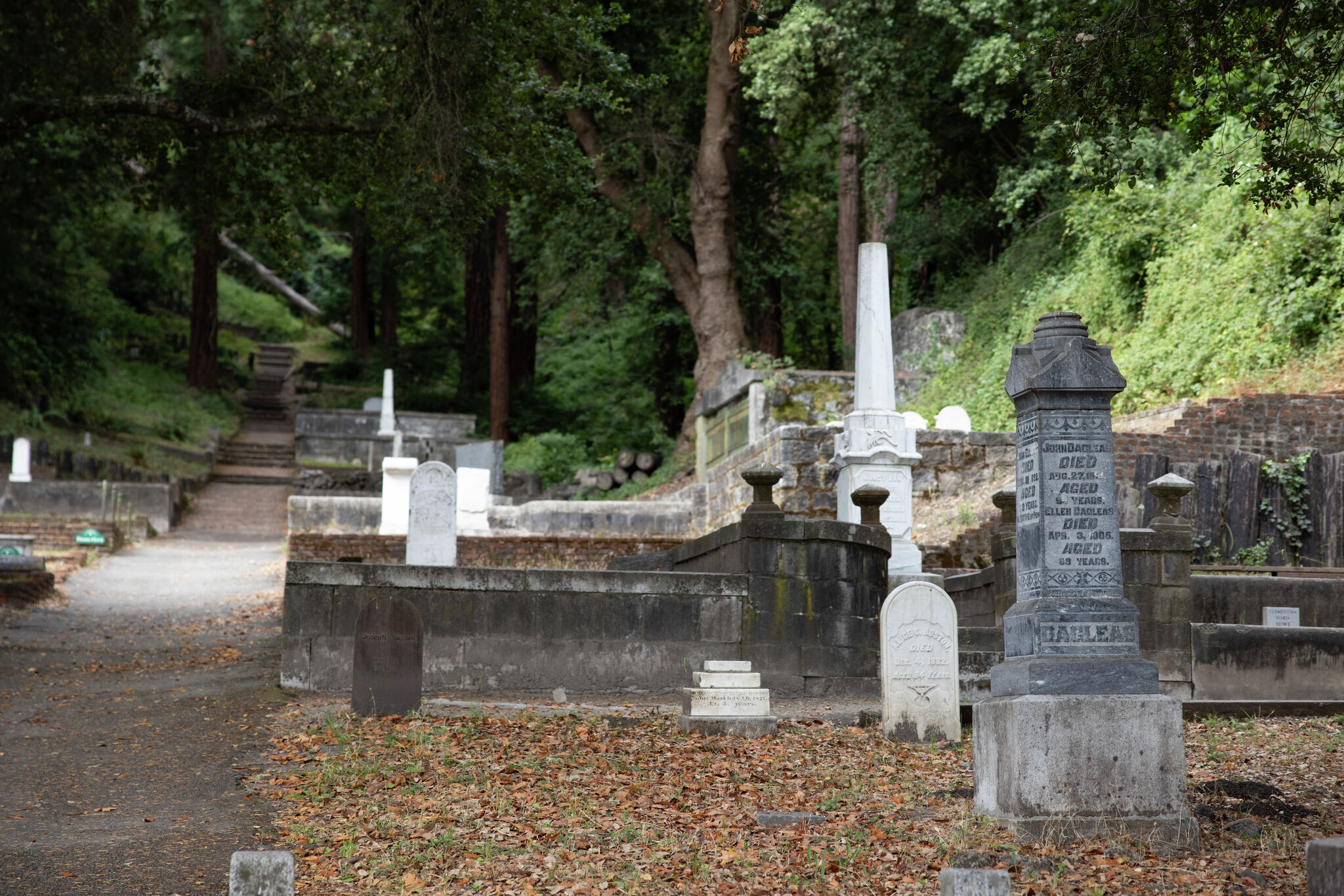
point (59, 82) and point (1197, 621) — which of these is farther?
point (59, 82)

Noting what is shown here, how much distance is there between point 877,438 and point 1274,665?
4798 mm

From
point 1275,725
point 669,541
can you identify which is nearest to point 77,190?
point 669,541

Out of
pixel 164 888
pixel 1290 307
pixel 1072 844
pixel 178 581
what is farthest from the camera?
pixel 178 581

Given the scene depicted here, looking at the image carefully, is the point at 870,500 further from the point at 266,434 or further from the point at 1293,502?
the point at 266,434

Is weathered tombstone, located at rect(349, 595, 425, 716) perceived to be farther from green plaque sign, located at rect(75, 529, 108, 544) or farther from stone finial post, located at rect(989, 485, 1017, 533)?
green plaque sign, located at rect(75, 529, 108, 544)

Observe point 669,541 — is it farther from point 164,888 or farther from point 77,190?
point 77,190

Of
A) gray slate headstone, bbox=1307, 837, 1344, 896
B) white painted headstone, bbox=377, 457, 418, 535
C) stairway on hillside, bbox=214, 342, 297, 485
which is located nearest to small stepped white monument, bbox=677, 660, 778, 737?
gray slate headstone, bbox=1307, 837, 1344, 896

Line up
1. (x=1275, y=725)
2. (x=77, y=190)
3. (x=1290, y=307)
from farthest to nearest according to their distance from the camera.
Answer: (x=77, y=190) → (x=1290, y=307) → (x=1275, y=725)

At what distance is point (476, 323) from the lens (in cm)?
3925

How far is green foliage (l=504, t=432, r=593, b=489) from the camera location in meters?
29.8

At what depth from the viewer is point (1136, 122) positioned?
27.2 feet

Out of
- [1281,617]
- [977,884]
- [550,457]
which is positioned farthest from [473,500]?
[977,884]

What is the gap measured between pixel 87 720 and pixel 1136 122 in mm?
8885

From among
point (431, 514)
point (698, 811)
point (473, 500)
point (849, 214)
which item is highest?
point (849, 214)
